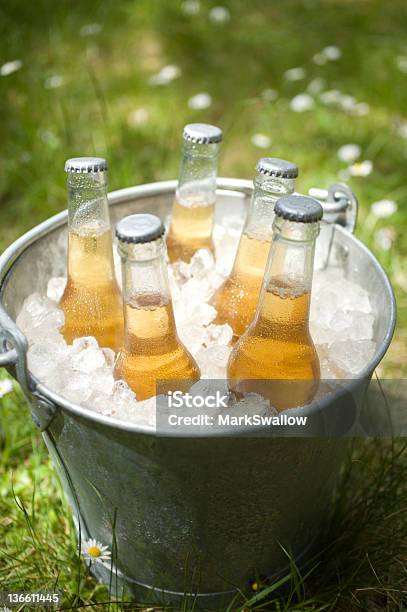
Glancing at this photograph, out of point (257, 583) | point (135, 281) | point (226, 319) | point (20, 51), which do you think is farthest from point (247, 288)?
point (20, 51)

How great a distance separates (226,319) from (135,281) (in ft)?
1.23

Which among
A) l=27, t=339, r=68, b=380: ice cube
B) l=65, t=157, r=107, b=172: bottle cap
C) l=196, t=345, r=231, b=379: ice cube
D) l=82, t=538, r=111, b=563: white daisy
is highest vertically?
l=65, t=157, r=107, b=172: bottle cap

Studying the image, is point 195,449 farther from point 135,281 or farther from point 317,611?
point 317,611

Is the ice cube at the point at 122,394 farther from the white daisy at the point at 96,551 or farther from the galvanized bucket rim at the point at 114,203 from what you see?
the white daisy at the point at 96,551

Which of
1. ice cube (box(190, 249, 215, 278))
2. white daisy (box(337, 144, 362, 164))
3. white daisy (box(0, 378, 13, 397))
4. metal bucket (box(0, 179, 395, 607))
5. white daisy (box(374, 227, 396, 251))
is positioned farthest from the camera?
white daisy (box(337, 144, 362, 164))

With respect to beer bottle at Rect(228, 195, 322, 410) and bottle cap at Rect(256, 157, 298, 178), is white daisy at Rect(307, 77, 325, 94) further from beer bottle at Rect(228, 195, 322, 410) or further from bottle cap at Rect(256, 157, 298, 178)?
beer bottle at Rect(228, 195, 322, 410)

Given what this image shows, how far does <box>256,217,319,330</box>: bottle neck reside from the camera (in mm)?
972

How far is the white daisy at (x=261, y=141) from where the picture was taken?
9.30 ft

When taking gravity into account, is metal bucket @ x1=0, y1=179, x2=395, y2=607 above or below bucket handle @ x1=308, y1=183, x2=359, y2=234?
below

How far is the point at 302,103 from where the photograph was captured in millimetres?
3070

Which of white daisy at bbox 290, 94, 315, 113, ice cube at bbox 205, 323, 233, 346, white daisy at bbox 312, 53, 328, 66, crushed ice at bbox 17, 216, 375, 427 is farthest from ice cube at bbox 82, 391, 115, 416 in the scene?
white daisy at bbox 312, 53, 328, 66

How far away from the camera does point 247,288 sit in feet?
4.24

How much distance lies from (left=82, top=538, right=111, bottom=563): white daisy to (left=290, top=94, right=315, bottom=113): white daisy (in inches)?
94.3

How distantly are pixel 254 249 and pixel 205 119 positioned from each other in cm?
220
